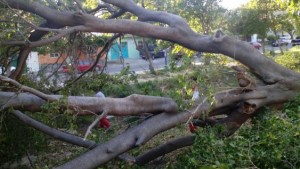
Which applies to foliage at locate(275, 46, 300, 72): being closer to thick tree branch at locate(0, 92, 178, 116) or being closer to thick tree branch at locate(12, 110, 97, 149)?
thick tree branch at locate(0, 92, 178, 116)

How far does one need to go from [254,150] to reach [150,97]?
1.71m

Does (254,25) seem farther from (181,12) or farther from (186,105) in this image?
(186,105)

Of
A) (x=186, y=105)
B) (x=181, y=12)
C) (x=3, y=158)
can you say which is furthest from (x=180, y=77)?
(x=181, y=12)

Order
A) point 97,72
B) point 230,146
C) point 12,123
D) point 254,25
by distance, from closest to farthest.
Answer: point 230,146, point 12,123, point 97,72, point 254,25

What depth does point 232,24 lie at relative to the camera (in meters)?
26.1

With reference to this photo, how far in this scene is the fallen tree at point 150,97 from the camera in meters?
5.18

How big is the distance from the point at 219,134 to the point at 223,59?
1.40 m

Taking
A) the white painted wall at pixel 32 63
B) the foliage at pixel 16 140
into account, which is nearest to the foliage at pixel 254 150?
the foliage at pixel 16 140

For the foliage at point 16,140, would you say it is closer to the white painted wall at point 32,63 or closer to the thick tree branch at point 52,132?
the thick tree branch at point 52,132

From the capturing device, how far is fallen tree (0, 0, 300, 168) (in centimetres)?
518

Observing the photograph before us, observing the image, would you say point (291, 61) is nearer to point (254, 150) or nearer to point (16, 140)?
point (254, 150)

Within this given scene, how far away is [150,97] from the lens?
5875 millimetres

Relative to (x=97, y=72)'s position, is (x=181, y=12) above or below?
above

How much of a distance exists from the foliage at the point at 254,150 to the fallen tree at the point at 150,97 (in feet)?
2.32
